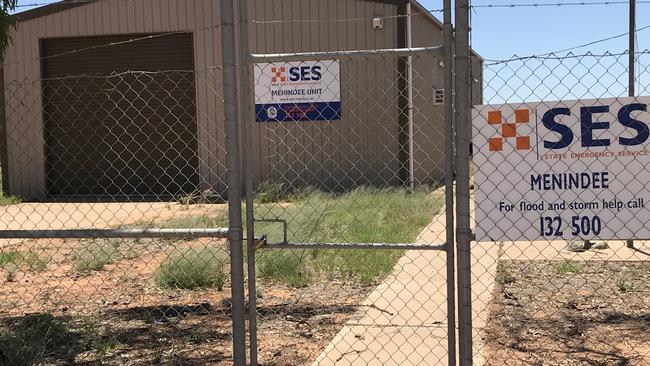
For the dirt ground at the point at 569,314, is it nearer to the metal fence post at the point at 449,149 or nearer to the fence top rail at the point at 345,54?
the metal fence post at the point at 449,149

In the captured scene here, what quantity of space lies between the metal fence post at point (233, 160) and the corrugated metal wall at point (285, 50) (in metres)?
12.0

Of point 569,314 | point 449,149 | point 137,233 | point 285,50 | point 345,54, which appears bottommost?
point 569,314

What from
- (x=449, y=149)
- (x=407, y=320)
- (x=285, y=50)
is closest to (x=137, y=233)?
(x=449, y=149)

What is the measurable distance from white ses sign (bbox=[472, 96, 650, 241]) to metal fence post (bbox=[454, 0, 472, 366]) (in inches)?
4.8

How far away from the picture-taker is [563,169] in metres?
3.83

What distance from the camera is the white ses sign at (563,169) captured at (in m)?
3.78

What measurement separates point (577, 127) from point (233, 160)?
5.75ft

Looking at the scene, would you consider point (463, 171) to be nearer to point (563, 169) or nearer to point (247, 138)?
point (563, 169)

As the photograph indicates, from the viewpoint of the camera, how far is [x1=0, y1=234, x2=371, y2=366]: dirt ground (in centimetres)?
544

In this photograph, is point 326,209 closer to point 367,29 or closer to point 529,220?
point 367,29

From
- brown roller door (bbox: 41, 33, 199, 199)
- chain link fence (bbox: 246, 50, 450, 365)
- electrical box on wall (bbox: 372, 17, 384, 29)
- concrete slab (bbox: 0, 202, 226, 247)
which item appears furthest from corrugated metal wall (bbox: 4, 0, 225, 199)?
electrical box on wall (bbox: 372, 17, 384, 29)

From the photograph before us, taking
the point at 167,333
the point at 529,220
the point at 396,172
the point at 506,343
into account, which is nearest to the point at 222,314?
the point at 167,333

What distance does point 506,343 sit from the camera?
18.1ft

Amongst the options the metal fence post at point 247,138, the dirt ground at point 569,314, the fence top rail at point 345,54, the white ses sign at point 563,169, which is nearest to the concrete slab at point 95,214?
the dirt ground at point 569,314
